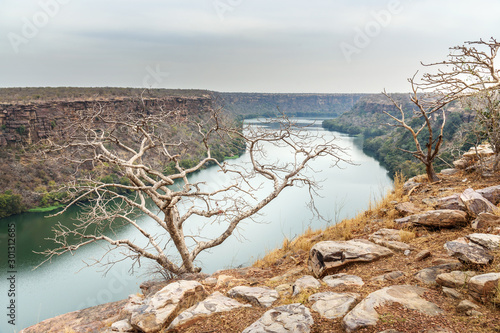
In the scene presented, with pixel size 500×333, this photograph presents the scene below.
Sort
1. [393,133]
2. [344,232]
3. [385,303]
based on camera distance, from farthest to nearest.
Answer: [393,133] → [344,232] → [385,303]

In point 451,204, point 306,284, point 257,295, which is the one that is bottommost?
point 257,295

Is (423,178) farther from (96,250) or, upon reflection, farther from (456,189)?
(96,250)

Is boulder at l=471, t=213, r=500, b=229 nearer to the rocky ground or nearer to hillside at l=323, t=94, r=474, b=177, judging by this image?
the rocky ground

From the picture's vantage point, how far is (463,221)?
4559 mm

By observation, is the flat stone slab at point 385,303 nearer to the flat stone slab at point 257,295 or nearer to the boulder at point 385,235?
the flat stone slab at point 257,295

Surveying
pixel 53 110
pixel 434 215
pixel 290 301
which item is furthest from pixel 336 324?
pixel 53 110

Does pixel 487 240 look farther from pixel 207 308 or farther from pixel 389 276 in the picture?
pixel 207 308

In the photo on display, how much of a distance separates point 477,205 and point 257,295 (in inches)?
134

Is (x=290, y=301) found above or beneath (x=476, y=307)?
beneath

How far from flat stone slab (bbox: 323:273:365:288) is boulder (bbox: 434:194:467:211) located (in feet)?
7.73

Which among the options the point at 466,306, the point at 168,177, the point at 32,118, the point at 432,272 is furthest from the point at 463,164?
the point at 32,118

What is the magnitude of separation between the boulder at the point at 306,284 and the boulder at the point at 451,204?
2.67 metres

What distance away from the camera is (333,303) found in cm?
308

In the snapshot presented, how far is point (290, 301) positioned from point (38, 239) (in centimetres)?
2467
